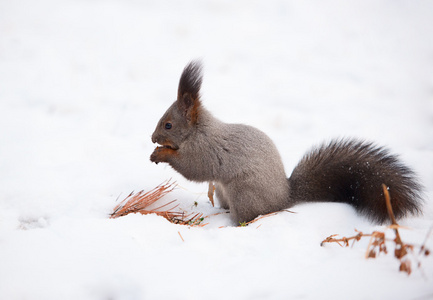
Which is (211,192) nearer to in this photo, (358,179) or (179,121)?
(179,121)

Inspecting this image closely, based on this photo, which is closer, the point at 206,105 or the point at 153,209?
the point at 153,209

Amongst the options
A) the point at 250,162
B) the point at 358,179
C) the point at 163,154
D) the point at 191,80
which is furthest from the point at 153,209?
the point at 358,179

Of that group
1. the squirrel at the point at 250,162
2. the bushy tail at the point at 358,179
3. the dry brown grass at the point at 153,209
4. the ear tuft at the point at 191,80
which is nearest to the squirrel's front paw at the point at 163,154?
the squirrel at the point at 250,162

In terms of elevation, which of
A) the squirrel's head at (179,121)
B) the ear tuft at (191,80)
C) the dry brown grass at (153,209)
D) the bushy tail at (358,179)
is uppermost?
the ear tuft at (191,80)

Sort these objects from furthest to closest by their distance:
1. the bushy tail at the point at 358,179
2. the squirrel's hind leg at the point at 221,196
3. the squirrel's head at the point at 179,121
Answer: the squirrel's hind leg at the point at 221,196 < the squirrel's head at the point at 179,121 < the bushy tail at the point at 358,179

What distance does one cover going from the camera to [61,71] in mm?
3607

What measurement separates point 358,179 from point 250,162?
54 cm

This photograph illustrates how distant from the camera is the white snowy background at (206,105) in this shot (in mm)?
1191

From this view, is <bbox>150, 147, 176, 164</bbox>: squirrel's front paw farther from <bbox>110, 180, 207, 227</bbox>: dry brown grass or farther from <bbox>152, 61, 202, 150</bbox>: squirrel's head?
<bbox>110, 180, 207, 227</bbox>: dry brown grass

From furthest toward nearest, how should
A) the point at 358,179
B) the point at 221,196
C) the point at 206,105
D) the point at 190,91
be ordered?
1. the point at 206,105
2. the point at 221,196
3. the point at 190,91
4. the point at 358,179

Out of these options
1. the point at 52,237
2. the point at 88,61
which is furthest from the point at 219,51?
the point at 52,237

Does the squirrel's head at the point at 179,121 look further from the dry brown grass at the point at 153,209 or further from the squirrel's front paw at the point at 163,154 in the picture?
the dry brown grass at the point at 153,209

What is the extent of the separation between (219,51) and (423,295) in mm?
3539

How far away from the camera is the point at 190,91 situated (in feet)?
6.53
